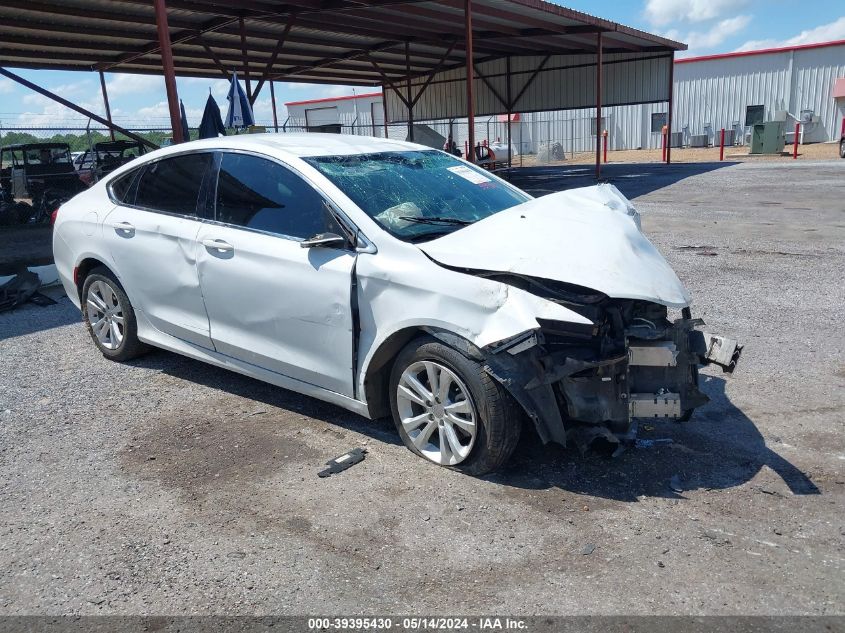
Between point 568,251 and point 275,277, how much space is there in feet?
5.71

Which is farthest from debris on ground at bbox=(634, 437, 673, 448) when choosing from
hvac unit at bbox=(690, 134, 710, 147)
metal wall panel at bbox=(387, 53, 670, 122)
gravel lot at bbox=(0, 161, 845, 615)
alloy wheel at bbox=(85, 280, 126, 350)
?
hvac unit at bbox=(690, 134, 710, 147)

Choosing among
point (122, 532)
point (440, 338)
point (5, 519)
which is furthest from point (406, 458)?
point (5, 519)

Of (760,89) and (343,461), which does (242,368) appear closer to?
(343,461)

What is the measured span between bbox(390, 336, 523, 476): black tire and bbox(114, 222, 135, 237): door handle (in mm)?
2605

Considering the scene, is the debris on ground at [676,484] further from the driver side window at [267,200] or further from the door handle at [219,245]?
the door handle at [219,245]

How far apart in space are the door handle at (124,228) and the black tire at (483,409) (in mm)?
2605

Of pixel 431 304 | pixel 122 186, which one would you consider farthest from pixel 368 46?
pixel 431 304

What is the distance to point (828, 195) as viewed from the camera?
51.0ft

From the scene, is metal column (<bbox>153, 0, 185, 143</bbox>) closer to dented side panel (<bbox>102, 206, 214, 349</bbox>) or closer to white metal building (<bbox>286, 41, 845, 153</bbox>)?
dented side panel (<bbox>102, 206, 214, 349</bbox>)

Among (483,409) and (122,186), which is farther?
(122,186)

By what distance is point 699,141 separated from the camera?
3938 cm

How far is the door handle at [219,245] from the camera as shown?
14.5 ft

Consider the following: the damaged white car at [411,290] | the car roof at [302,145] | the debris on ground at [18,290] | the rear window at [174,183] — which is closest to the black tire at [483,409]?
the damaged white car at [411,290]

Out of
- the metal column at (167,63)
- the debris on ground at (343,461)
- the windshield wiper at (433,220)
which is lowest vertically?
the debris on ground at (343,461)
